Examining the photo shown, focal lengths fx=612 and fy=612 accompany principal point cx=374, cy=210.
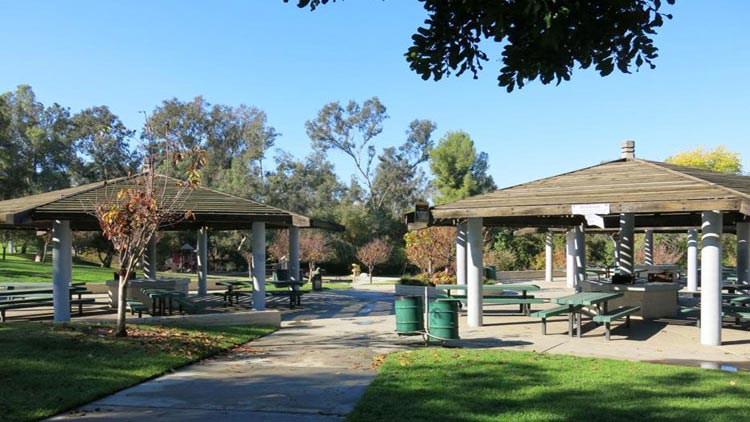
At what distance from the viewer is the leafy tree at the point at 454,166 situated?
153ft

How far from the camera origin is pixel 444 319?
10234 millimetres

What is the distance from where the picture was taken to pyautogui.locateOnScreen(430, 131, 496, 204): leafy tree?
46719mm

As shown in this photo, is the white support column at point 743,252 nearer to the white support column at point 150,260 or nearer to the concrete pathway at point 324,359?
the concrete pathway at point 324,359

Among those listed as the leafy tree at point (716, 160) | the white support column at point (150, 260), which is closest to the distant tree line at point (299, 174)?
the leafy tree at point (716, 160)

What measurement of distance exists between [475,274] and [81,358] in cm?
784

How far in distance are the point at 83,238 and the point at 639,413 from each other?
41.4 meters

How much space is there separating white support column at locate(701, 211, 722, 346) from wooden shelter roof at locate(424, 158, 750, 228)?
1.72ft

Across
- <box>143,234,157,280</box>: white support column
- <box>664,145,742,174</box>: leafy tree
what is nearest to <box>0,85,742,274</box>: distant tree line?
<box>664,145,742,174</box>: leafy tree

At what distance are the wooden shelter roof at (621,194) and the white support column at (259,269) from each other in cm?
422

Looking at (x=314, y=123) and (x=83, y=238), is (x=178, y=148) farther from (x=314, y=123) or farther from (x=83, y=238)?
(x=314, y=123)

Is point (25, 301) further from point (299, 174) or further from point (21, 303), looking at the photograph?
point (299, 174)

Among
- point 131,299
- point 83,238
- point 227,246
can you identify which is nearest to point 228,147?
point 227,246

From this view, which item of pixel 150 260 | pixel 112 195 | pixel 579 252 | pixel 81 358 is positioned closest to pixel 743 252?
pixel 579 252

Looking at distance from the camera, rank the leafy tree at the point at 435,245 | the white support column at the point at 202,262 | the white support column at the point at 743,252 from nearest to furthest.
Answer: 1. the white support column at the point at 743,252
2. the white support column at the point at 202,262
3. the leafy tree at the point at 435,245
